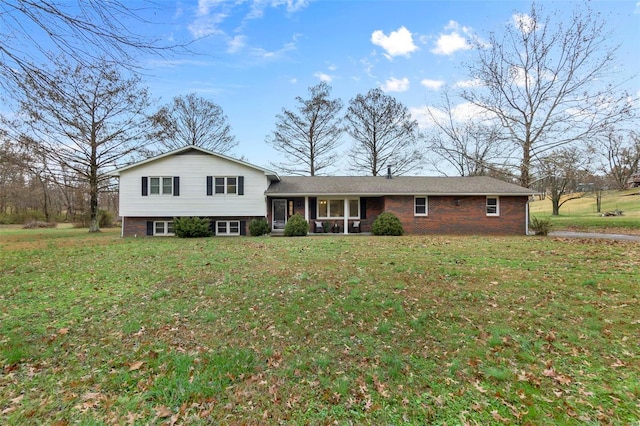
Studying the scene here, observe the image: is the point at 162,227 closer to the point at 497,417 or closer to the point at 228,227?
the point at 228,227

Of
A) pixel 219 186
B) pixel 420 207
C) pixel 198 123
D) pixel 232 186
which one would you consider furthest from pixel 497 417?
pixel 198 123

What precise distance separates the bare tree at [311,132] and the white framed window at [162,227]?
14322 millimetres

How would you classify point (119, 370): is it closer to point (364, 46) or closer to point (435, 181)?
point (364, 46)

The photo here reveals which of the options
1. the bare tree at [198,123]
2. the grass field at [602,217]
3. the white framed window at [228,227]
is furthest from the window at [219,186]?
the grass field at [602,217]

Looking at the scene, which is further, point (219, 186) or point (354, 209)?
point (354, 209)

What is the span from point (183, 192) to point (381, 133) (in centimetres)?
1903

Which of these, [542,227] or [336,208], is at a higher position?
[336,208]

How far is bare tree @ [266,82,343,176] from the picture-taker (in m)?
29.8

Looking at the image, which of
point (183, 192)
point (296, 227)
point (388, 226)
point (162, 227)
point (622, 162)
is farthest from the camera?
point (622, 162)

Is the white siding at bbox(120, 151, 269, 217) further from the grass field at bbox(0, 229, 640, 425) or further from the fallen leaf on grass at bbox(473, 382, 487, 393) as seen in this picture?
the fallen leaf on grass at bbox(473, 382, 487, 393)

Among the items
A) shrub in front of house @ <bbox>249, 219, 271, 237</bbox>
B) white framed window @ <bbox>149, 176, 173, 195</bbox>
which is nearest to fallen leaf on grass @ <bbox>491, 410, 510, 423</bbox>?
shrub in front of house @ <bbox>249, 219, 271, 237</bbox>

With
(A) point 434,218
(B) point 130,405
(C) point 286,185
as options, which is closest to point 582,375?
(B) point 130,405

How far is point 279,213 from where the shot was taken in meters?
19.8

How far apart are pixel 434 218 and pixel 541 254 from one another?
8.62 meters
